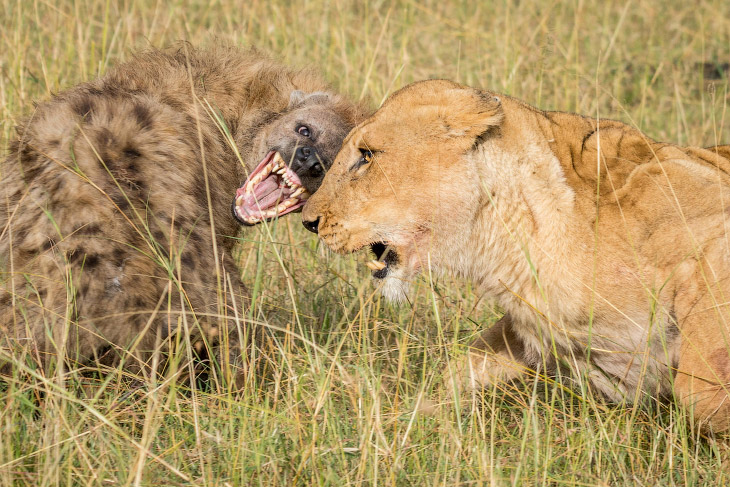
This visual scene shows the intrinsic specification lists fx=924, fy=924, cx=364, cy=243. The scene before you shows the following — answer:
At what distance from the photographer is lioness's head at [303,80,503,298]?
332cm

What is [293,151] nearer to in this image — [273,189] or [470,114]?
[273,189]

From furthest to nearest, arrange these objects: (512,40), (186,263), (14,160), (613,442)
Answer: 1. (512,40)
2. (14,160)
3. (186,263)
4. (613,442)

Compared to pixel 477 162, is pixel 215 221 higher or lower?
lower

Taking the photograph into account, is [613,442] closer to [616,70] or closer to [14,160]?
[14,160]

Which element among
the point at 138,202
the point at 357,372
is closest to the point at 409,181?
the point at 357,372

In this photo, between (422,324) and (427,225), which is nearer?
(427,225)

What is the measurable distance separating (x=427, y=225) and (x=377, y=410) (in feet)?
2.59

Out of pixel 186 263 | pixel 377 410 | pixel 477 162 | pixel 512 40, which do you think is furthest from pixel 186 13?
pixel 377 410

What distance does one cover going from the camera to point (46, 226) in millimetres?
3520

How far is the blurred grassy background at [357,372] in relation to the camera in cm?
286

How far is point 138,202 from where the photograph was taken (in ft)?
12.1

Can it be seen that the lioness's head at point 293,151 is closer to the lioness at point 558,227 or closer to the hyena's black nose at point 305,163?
the hyena's black nose at point 305,163

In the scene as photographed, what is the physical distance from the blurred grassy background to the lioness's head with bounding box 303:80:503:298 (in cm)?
25

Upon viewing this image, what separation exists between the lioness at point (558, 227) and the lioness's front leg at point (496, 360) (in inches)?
6.8
